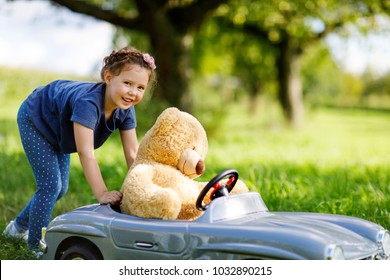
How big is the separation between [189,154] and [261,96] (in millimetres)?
26476

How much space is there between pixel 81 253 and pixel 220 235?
800mm

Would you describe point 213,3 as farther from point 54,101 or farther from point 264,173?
point 54,101

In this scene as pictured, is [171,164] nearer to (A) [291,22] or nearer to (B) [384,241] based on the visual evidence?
(B) [384,241]

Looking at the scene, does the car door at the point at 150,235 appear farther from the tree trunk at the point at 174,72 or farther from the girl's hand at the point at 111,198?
the tree trunk at the point at 174,72

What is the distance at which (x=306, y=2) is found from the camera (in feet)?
40.5

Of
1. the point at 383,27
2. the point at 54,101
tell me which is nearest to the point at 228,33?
the point at 383,27

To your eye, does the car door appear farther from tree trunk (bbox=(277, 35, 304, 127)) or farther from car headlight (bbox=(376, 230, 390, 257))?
tree trunk (bbox=(277, 35, 304, 127))

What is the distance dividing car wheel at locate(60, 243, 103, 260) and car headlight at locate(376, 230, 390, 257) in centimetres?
142

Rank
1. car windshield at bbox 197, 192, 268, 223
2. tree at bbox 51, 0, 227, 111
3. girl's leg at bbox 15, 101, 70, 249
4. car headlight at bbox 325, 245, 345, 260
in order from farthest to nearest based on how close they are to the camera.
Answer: tree at bbox 51, 0, 227, 111, girl's leg at bbox 15, 101, 70, 249, car windshield at bbox 197, 192, 268, 223, car headlight at bbox 325, 245, 345, 260

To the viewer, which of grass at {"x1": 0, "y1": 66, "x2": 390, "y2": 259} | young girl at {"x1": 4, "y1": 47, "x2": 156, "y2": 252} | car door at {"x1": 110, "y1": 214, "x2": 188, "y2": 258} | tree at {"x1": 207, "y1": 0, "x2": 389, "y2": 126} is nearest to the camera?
A: car door at {"x1": 110, "y1": 214, "x2": 188, "y2": 258}

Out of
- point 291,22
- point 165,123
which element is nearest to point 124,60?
point 165,123

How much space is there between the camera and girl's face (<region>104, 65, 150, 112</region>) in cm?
323

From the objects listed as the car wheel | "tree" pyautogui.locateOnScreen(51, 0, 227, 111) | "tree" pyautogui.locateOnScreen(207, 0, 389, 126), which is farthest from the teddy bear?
"tree" pyautogui.locateOnScreen(207, 0, 389, 126)

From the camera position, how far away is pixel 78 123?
10.4 feet
